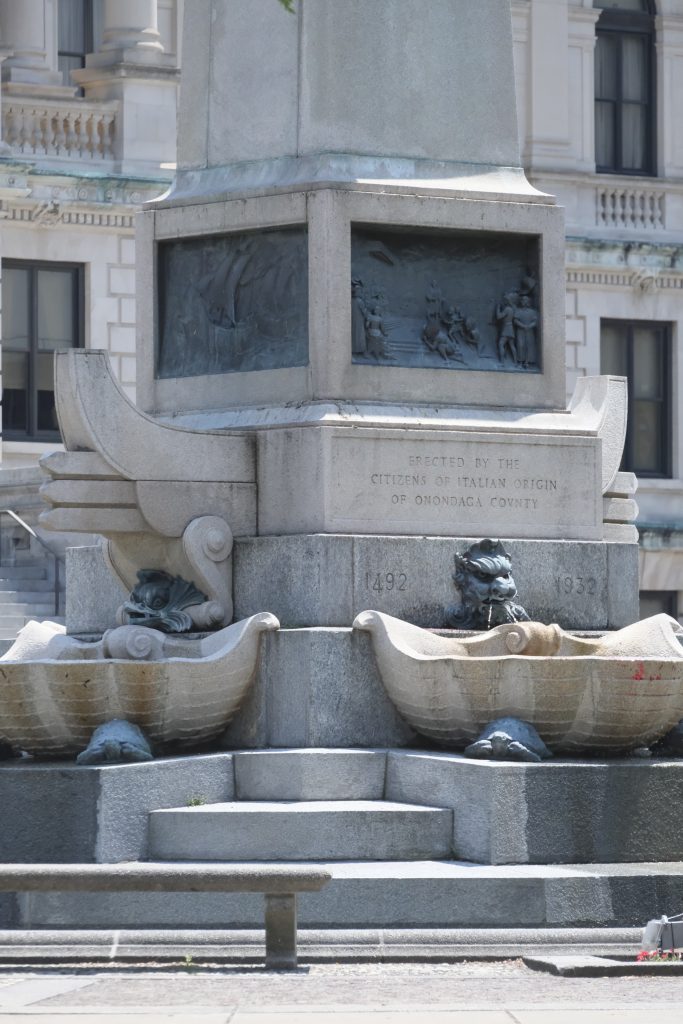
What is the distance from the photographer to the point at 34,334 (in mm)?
44406

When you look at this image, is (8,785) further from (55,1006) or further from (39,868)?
(55,1006)

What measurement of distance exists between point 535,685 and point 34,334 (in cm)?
2853

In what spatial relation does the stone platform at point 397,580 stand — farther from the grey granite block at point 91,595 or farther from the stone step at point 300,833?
the stone step at point 300,833

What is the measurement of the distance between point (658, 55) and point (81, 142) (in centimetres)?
1059

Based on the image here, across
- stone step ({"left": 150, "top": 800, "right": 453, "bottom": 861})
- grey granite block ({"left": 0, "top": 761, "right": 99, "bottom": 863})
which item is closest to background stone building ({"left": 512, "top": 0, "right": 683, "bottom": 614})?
stone step ({"left": 150, "top": 800, "right": 453, "bottom": 861})

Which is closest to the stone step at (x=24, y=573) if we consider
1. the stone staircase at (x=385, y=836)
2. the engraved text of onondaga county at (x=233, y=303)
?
the engraved text of onondaga county at (x=233, y=303)

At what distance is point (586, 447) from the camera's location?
18.4 metres

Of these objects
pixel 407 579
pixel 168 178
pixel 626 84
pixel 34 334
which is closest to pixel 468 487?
pixel 407 579

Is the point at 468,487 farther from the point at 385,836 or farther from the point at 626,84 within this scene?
the point at 626,84

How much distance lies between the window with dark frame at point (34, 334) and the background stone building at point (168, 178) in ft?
0.09

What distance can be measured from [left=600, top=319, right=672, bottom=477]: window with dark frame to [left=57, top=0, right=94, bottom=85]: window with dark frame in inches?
358

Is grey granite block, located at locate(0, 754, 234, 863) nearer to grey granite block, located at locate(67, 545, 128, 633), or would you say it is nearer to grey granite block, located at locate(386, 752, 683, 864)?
grey granite block, located at locate(386, 752, 683, 864)

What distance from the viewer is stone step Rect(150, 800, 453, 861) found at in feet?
53.3

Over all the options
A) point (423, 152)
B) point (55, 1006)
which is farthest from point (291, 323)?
point (55, 1006)
